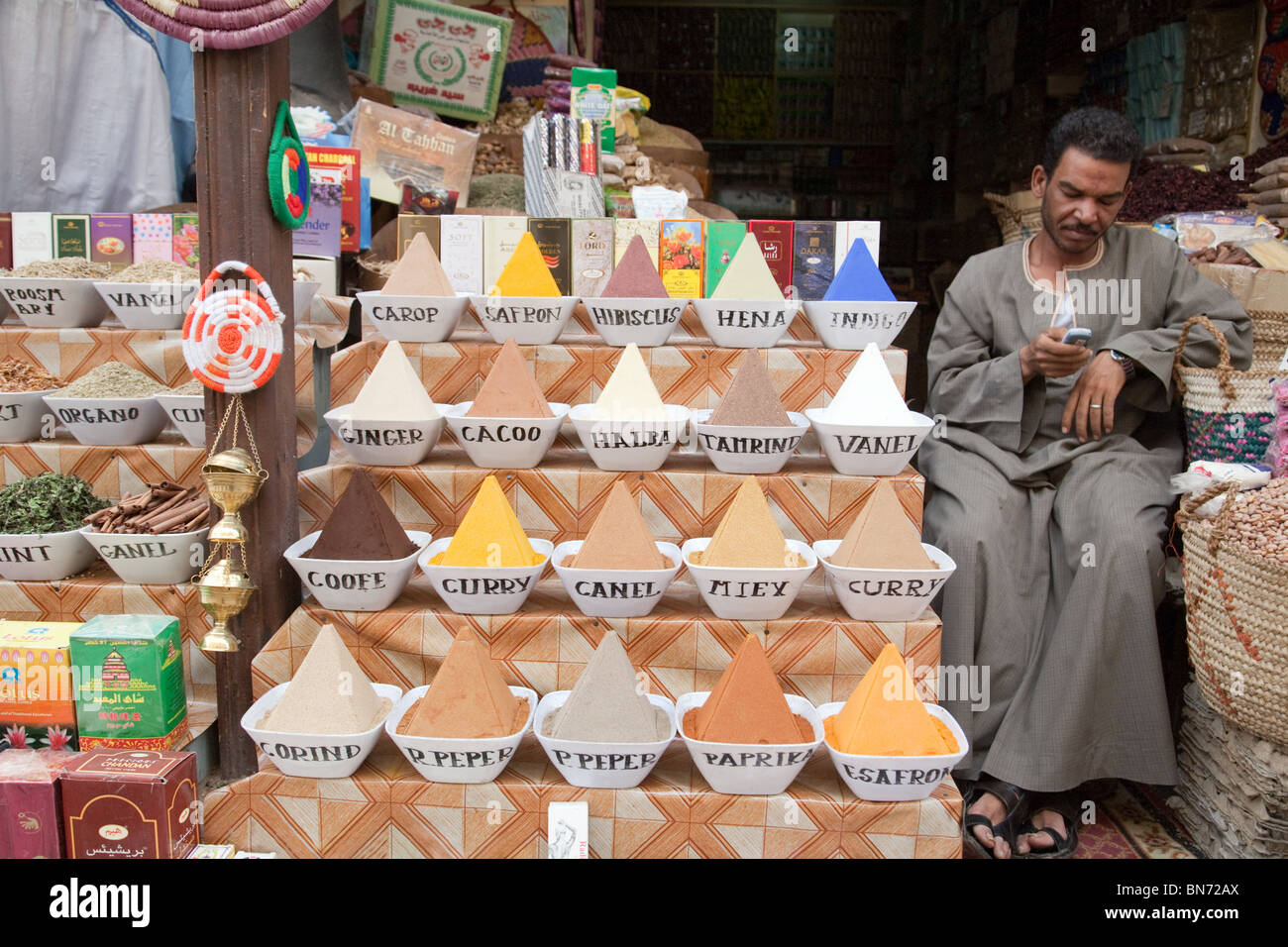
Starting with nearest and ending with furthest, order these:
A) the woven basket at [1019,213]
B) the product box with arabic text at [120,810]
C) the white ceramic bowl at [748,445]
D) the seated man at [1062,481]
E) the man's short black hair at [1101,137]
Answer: the product box with arabic text at [120,810] < the white ceramic bowl at [748,445] < the seated man at [1062,481] < the man's short black hair at [1101,137] < the woven basket at [1019,213]

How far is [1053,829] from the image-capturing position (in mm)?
2193

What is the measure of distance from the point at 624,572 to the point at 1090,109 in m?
1.64

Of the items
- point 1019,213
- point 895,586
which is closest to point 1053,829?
point 895,586

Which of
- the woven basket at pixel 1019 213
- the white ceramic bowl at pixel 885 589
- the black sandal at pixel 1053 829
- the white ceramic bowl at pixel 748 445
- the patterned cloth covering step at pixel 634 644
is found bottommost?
the black sandal at pixel 1053 829

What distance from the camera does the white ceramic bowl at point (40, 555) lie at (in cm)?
213

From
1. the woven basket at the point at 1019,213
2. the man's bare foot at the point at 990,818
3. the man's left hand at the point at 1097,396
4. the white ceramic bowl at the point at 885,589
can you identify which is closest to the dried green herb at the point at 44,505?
the white ceramic bowl at the point at 885,589

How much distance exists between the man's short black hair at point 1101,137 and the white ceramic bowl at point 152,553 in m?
2.10

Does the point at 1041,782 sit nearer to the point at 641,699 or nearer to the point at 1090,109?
the point at 641,699

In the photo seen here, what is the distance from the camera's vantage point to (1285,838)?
206cm

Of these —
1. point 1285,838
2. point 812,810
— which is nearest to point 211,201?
point 812,810

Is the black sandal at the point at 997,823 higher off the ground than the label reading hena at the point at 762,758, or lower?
lower

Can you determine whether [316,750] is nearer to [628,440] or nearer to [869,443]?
[628,440]

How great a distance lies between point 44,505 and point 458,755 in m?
1.05

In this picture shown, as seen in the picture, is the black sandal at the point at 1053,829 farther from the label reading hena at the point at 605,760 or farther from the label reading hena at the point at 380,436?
the label reading hena at the point at 380,436
